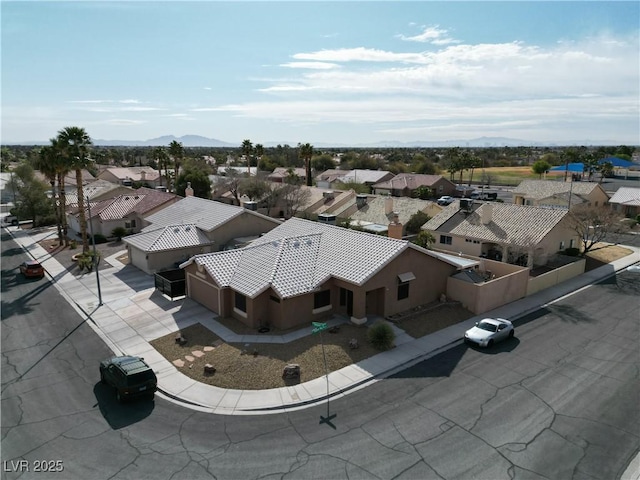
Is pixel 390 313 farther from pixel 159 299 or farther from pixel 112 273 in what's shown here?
pixel 112 273

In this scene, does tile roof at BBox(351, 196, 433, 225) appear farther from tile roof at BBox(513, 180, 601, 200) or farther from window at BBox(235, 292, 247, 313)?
window at BBox(235, 292, 247, 313)

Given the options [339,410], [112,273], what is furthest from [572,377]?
[112,273]

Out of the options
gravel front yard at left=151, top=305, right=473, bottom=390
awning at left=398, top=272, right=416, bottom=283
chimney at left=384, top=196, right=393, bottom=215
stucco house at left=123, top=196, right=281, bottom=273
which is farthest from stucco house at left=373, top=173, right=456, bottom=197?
gravel front yard at left=151, top=305, right=473, bottom=390

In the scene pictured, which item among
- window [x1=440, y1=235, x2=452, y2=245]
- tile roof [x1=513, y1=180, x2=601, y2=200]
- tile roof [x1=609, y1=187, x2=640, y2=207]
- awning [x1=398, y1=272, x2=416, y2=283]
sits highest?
tile roof [x1=513, y1=180, x2=601, y2=200]

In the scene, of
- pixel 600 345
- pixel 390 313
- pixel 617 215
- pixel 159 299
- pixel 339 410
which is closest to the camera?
pixel 339 410

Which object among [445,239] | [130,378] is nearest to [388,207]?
[445,239]

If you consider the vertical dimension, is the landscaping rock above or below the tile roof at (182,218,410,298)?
below
